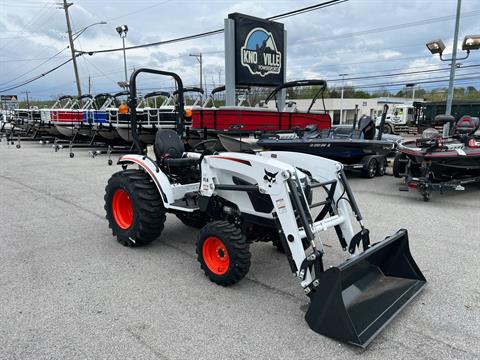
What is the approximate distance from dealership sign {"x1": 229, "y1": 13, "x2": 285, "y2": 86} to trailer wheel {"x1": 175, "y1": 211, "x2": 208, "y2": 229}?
7706 millimetres

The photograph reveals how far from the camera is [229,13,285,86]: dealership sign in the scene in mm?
11789

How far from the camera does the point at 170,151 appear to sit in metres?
4.79

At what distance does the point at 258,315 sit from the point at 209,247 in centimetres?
86

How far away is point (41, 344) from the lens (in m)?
2.77

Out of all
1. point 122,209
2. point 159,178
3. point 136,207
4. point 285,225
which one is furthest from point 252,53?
point 285,225

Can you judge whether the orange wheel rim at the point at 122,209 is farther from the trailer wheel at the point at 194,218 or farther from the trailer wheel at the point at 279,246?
the trailer wheel at the point at 279,246

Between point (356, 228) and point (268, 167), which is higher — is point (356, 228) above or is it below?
below

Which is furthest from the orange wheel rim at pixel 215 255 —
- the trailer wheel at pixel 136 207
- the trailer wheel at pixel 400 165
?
the trailer wheel at pixel 400 165

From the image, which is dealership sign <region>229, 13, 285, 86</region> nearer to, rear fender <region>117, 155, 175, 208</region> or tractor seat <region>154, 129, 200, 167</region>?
tractor seat <region>154, 129, 200, 167</region>

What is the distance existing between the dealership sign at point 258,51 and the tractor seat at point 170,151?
7.50 meters

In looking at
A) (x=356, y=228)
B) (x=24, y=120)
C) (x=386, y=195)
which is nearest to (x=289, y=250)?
(x=356, y=228)

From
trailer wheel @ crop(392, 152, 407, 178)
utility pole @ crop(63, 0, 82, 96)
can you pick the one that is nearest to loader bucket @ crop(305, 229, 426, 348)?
trailer wheel @ crop(392, 152, 407, 178)

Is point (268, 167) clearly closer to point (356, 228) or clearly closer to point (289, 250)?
point (289, 250)

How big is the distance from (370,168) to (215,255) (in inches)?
259
